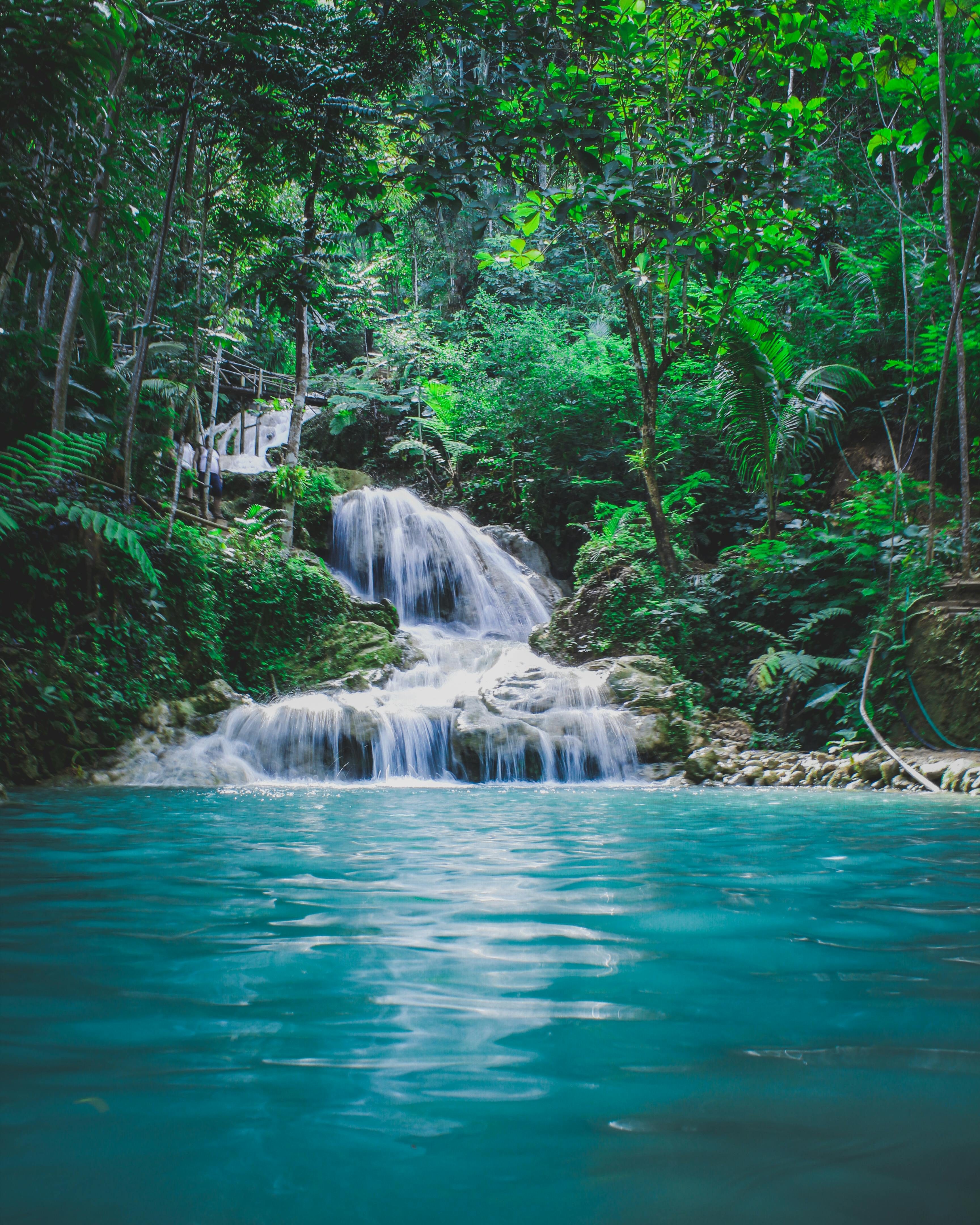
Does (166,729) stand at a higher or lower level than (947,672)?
lower

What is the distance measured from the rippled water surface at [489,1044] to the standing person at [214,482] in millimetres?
10174

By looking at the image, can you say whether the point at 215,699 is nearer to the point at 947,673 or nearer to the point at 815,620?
the point at 815,620

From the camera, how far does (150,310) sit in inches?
271

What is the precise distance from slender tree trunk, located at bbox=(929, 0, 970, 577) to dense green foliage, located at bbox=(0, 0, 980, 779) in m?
0.06

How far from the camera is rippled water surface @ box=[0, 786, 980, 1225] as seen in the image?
2.87 ft

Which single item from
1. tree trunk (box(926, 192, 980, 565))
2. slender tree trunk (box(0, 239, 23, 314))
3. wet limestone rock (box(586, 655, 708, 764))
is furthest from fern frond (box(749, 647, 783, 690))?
slender tree trunk (box(0, 239, 23, 314))

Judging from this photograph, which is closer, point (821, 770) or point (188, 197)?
point (821, 770)

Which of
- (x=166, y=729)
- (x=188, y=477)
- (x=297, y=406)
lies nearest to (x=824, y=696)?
(x=166, y=729)

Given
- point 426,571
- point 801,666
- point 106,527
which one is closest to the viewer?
point 106,527

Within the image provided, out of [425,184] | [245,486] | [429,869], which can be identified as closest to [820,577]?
[425,184]

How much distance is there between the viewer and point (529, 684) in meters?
9.73

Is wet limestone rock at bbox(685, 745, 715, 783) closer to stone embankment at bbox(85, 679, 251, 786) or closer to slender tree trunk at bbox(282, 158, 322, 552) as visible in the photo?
stone embankment at bbox(85, 679, 251, 786)

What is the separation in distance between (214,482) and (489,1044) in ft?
43.8

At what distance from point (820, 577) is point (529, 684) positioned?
4361 millimetres
